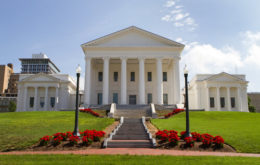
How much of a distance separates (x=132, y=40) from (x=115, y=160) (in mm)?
37398

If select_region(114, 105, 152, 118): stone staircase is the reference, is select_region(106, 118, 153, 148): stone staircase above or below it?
below

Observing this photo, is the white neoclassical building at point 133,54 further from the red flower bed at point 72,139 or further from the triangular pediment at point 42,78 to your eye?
the red flower bed at point 72,139

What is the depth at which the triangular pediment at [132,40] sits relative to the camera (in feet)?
147

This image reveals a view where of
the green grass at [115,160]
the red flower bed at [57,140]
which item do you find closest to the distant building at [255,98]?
the green grass at [115,160]

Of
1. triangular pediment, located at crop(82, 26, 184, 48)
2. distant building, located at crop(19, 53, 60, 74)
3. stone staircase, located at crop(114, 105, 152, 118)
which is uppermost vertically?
distant building, located at crop(19, 53, 60, 74)

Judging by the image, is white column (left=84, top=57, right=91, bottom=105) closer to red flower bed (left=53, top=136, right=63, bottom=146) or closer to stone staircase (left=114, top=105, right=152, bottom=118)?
stone staircase (left=114, top=105, right=152, bottom=118)

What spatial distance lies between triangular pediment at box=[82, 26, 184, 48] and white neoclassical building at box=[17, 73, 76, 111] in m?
14.3

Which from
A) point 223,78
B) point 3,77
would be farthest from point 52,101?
point 3,77

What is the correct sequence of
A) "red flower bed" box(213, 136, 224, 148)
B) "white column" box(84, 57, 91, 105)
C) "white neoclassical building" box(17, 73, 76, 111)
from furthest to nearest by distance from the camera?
"white neoclassical building" box(17, 73, 76, 111), "white column" box(84, 57, 91, 105), "red flower bed" box(213, 136, 224, 148)

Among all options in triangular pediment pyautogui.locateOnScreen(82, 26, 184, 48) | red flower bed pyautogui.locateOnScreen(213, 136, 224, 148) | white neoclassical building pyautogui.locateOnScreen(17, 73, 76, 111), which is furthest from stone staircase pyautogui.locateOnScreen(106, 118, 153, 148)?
white neoclassical building pyautogui.locateOnScreen(17, 73, 76, 111)

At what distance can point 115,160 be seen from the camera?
10.1 meters

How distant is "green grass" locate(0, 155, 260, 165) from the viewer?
9719 millimetres

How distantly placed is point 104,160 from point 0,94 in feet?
390

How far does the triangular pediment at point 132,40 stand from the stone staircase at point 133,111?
13.7m
